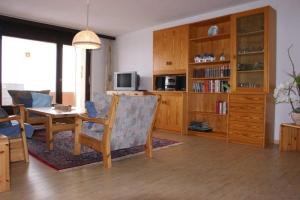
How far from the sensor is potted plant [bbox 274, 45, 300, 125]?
3.62 meters

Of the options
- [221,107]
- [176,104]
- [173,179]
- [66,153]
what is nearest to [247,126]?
[221,107]

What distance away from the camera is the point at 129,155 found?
329 centimetres

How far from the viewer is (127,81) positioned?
6.12 metres

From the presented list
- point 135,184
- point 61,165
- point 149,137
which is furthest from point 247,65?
point 61,165

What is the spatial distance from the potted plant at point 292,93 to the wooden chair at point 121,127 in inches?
77.5

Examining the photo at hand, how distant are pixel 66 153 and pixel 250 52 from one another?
10.8 feet

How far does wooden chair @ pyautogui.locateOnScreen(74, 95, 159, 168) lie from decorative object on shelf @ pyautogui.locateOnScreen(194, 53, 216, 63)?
215cm

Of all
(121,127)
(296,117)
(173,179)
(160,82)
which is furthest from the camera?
(160,82)

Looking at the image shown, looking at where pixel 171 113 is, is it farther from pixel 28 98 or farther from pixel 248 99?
pixel 28 98

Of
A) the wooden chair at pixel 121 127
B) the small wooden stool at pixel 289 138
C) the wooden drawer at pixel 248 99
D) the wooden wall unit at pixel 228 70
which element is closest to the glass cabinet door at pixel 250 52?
the wooden wall unit at pixel 228 70

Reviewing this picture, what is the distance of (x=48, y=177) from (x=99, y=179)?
51cm

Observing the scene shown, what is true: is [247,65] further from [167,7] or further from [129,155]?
[129,155]

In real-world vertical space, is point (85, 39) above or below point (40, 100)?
above

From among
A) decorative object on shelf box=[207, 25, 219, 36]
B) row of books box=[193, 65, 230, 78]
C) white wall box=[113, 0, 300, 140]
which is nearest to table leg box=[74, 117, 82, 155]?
row of books box=[193, 65, 230, 78]
